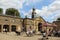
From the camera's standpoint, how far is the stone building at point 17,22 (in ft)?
196

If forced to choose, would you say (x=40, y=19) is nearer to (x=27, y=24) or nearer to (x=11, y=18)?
(x=27, y=24)

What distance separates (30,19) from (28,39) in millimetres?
40388

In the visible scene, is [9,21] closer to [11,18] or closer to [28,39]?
[11,18]

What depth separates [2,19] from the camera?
194 ft

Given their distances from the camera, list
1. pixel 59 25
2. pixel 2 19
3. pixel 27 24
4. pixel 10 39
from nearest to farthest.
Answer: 1. pixel 10 39
2. pixel 59 25
3. pixel 2 19
4. pixel 27 24

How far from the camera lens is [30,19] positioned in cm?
6431

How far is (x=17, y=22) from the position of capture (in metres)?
63.2

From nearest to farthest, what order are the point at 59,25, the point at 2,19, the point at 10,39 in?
the point at 10,39, the point at 59,25, the point at 2,19

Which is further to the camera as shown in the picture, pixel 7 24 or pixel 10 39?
pixel 7 24

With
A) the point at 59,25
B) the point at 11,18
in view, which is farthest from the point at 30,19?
the point at 59,25

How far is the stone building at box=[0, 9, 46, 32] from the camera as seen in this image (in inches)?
2355

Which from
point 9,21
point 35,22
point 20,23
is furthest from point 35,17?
point 9,21

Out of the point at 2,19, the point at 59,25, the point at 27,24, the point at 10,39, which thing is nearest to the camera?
the point at 10,39

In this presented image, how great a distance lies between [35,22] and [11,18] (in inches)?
389
